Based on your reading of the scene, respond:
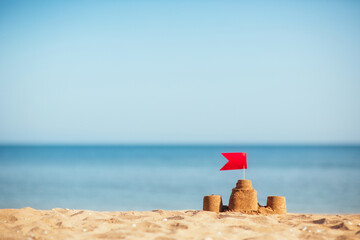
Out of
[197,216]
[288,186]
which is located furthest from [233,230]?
[288,186]

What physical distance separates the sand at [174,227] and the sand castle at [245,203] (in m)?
0.37

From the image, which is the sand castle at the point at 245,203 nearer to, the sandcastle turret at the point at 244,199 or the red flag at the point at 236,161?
the sandcastle turret at the point at 244,199

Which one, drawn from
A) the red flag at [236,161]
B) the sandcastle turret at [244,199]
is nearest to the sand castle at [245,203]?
the sandcastle turret at [244,199]

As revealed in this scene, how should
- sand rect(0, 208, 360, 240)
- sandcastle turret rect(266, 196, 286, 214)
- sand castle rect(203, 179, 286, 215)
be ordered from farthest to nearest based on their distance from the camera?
sandcastle turret rect(266, 196, 286, 214) < sand castle rect(203, 179, 286, 215) < sand rect(0, 208, 360, 240)

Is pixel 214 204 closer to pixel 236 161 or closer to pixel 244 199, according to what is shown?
pixel 244 199

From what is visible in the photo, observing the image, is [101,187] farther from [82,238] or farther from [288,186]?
[82,238]

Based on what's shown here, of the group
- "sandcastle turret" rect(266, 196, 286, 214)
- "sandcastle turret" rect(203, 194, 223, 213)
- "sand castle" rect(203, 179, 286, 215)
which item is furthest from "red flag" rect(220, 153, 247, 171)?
"sandcastle turret" rect(266, 196, 286, 214)

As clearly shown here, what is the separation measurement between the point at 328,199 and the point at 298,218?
37.9 ft

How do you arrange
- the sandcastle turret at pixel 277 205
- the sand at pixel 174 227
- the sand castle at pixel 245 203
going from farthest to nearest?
the sandcastle turret at pixel 277 205
the sand castle at pixel 245 203
the sand at pixel 174 227

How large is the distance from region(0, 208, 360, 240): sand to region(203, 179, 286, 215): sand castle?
1.22ft

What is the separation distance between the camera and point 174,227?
6172mm

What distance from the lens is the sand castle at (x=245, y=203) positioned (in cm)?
760

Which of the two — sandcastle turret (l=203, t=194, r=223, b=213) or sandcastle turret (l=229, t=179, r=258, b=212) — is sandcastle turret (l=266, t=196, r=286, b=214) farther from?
sandcastle turret (l=203, t=194, r=223, b=213)

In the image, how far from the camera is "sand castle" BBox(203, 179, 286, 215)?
7602mm
